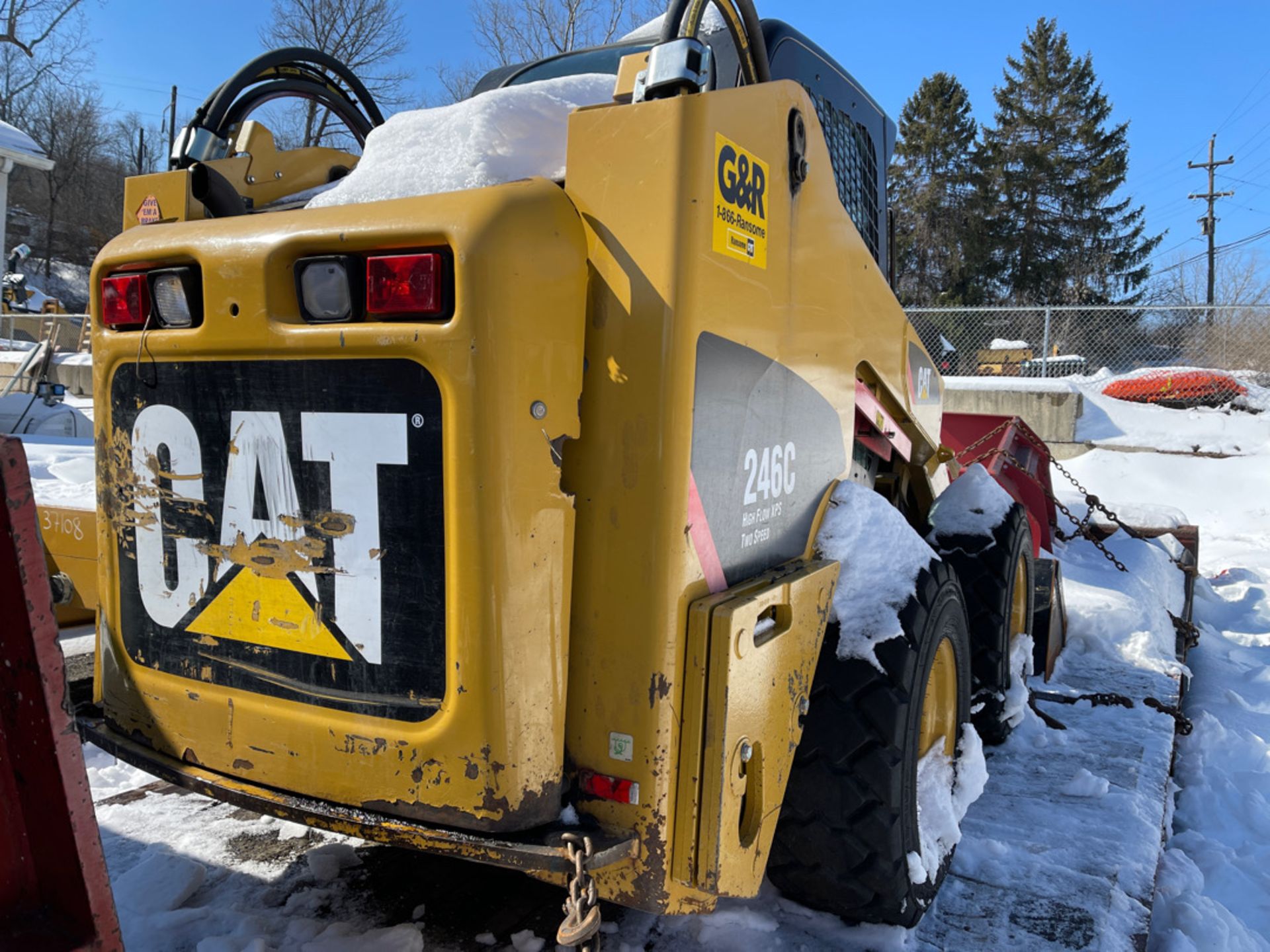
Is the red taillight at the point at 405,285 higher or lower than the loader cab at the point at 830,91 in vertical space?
lower

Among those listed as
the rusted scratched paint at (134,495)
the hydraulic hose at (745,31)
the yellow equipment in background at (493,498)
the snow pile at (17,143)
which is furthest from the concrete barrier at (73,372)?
the hydraulic hose at (745,31)

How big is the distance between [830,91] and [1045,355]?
A: 1357 centimetres

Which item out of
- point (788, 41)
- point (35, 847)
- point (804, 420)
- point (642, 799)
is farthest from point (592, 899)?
point (788, 41)

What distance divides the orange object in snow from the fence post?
147 cm

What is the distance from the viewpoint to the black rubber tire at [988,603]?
3695mm

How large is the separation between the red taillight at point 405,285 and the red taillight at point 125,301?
2.25 ft

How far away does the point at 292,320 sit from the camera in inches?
74.4

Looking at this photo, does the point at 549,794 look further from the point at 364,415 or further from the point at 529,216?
the point at 529,216

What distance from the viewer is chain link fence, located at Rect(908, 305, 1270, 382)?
51.9 ft

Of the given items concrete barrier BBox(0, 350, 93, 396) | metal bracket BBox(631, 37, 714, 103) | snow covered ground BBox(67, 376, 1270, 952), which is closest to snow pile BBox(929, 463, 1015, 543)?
snow covered ground BBox(67, 376, 1270, 952)

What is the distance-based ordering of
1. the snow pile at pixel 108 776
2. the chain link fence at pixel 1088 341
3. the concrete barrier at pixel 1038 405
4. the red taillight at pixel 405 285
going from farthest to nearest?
the chain link fence at pixel 1088 341 < the concrete barrier at pixel 1038 405 < the snow pile at pixel 108 776 < the red taillight at pixel 405 285

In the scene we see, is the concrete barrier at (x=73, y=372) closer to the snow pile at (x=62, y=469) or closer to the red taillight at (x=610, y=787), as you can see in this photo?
the snow pile at (x=62, y=469)

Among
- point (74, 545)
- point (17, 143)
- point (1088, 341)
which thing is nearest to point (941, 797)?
point (74, 545)

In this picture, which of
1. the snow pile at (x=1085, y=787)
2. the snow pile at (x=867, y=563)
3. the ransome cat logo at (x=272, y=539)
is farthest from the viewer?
the snow pile at (x=1085, y=787)
